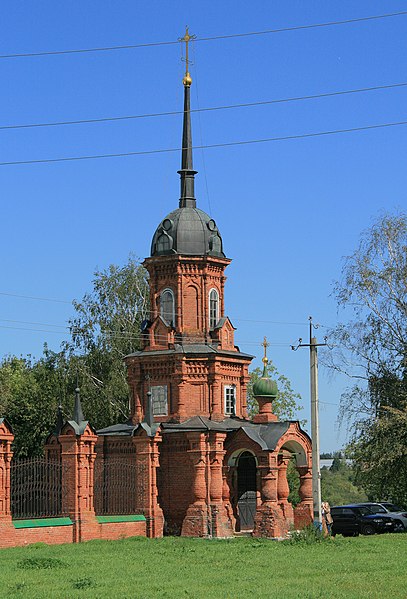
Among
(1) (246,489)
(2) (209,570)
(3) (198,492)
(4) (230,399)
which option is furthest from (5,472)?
(4) (230,399)

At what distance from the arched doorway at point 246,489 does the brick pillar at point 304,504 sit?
1.65m

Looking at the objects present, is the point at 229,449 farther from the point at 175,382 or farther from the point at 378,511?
the point at 378,511

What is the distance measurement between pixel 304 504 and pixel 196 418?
496 centimetres

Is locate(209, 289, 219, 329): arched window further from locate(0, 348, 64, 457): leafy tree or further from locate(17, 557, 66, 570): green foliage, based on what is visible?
locate(17, 557, 66, 570): green foliage

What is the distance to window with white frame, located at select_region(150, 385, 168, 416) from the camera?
39594mm

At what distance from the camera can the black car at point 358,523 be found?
4209cm

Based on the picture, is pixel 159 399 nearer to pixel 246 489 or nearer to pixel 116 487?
pixel 116 487

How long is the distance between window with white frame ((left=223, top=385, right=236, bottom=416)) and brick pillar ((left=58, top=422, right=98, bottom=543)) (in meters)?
6.44

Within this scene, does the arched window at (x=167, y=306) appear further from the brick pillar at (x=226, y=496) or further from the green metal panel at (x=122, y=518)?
the green metal panel at (x=122, y=518)

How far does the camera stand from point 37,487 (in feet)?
113

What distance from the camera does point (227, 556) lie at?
1073 inches

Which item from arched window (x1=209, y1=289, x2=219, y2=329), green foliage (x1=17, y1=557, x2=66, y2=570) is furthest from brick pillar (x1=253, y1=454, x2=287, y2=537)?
green foliage (x1=17, y1=557, x2=66, y2=570)

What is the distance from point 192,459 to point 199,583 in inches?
645

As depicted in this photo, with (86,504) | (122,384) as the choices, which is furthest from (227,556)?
(122,384)
